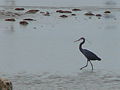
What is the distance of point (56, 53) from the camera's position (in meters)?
16.8

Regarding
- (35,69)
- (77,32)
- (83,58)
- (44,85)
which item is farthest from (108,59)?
(77,32)

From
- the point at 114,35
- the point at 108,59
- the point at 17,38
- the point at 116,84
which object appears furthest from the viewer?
the point at 114,35

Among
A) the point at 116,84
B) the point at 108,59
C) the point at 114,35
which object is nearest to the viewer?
the point at 116,84

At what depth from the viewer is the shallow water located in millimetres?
12117

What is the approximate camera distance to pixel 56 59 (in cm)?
1566

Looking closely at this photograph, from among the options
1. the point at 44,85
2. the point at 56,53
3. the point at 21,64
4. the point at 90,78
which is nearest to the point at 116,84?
the point at 90,78

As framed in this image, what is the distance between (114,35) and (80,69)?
28.7 feet

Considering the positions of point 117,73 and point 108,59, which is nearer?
point 117,73

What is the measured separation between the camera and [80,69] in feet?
47.2

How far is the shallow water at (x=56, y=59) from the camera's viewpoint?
1212 centimetres

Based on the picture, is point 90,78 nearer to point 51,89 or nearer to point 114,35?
point 51,89

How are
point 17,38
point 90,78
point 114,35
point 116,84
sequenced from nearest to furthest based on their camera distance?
point 116,84, point 90,78, point 17,38, point 114,35

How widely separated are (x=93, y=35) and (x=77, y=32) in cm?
141

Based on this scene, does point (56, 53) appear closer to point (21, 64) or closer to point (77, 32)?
point (21, 64)
